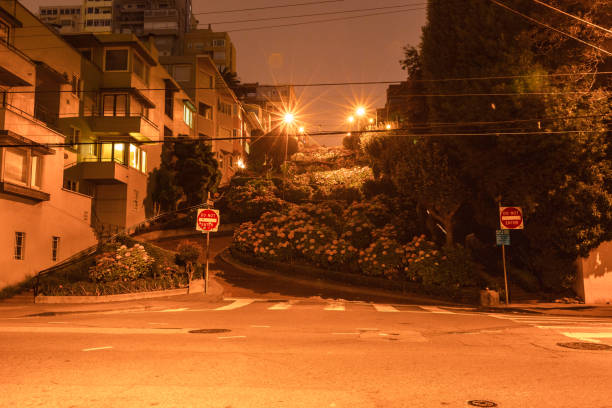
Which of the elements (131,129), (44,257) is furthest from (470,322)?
(131,129)

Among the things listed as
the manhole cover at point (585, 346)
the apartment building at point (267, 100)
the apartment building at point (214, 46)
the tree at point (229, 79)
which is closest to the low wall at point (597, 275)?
the manhole cover at point (585, 346)

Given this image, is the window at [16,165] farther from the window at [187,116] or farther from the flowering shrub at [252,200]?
the window at [187,116]

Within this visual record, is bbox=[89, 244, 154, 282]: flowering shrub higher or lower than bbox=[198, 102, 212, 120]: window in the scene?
lower

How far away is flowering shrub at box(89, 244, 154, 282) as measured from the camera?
2112cm

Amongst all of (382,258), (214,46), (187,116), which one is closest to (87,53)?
(187,116)

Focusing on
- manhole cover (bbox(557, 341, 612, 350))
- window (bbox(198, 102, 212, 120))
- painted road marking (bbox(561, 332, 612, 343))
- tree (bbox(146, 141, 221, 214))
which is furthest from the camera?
window (bbox(198, 102, 212, 120))

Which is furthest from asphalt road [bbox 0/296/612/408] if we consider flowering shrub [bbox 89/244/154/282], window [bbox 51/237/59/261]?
window [bbox 51/237/59/261]

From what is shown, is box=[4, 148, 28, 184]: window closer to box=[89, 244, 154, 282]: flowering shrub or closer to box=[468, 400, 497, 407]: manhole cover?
box=[89, 244, 154, 282]: flowering shrub

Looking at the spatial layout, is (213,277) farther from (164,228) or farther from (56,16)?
(56,16)

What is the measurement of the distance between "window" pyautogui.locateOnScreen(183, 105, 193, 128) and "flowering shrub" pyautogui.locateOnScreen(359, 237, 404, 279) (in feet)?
85.4

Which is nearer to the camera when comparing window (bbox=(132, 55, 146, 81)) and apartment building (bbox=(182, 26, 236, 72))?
window (bbox=(132, 55, 146, 81))

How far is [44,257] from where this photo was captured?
77.5 ft

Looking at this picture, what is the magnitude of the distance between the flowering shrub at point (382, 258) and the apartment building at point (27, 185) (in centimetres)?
1454

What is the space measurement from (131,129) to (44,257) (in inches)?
541
